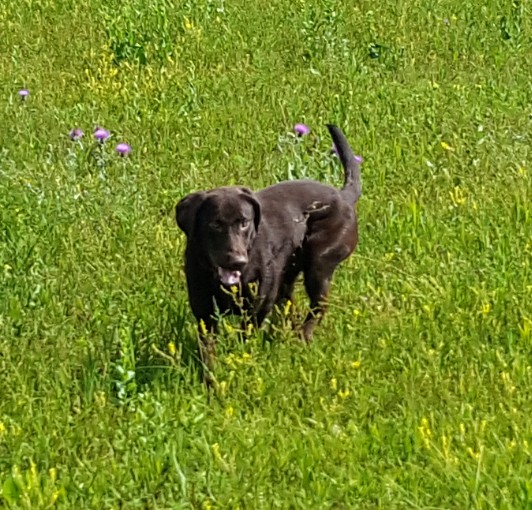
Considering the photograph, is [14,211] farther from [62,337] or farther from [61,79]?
[61,79]

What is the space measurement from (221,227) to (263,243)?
375 mm

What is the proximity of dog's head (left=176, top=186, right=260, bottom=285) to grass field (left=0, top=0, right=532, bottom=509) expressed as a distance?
1.05 ft

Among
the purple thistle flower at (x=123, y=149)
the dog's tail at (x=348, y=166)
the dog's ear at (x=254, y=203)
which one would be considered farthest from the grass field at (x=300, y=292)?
the dog's ear at (x=254, y=203)

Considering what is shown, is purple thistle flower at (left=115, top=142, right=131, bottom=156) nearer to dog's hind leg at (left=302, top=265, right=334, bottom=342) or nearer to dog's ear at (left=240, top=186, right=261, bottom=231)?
dog's hind leg at (left=302, top=265, right=334, bottom=342)

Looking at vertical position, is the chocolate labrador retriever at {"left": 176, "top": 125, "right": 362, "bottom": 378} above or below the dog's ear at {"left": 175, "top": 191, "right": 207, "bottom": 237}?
below

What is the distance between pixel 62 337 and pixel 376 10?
4.98 m

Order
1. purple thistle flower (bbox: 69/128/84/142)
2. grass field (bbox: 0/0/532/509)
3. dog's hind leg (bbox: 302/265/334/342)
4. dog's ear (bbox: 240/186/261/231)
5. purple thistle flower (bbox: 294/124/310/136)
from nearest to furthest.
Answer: grass field (bbox: 0/0/532/509) → dog's ear (bbox: 240/186/261/231) → dog's hind leg (bbox: 302/265/334/342) → purple thistle flower (bbox: 294/124/310/136) → purple thistle flower (bbox: 69/128/84/142)

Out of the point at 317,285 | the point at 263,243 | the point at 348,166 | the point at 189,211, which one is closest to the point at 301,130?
the point at 348,166

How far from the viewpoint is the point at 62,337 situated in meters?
4.92

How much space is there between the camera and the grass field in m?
3.93

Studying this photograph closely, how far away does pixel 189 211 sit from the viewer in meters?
4.84

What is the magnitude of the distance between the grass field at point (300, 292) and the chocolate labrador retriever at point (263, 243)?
0.14 m

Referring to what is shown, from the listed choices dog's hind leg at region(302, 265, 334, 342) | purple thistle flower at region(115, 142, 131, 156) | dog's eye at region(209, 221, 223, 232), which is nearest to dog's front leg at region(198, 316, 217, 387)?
dog's eye at region(209, 221, 223, 232)

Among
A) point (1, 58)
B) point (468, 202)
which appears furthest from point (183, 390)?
point (1, 58)
